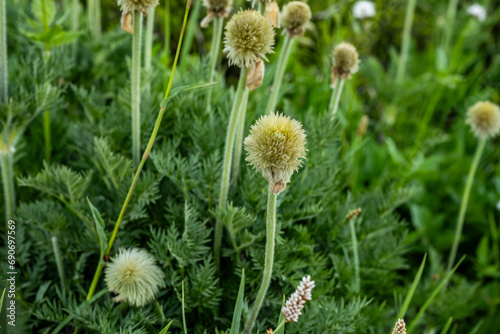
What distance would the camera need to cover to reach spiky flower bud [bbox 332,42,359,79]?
58.6 inches

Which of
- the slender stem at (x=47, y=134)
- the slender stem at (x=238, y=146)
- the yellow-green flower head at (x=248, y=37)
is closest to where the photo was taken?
the yellow-green flower head at (x=248, y=37)

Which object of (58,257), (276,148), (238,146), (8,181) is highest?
(276,148)

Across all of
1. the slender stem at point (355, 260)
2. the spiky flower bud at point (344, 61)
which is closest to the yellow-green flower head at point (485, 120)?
the spiky flower bud at point (344, 61)

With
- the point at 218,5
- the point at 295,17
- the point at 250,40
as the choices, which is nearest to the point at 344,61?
the point at 295,17

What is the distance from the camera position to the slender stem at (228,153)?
113 cm

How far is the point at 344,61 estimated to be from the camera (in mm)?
1491

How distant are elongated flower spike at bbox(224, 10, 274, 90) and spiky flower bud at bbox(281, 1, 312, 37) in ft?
1.05

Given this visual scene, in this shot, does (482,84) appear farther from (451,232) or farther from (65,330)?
(65,330)

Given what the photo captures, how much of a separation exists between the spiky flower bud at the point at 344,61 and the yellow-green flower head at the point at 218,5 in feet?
1.17

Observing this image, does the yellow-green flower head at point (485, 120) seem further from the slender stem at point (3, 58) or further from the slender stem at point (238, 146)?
the slender stem at point (3, 58)

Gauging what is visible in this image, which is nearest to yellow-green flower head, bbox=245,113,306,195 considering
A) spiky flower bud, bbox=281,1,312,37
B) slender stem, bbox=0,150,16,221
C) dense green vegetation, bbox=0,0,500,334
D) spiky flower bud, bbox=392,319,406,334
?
dense green vegetation, bbox=0,0,500,334

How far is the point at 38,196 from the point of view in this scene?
158cm

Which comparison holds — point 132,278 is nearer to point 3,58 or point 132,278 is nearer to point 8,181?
point 8,181

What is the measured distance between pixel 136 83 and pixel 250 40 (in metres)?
0.37
